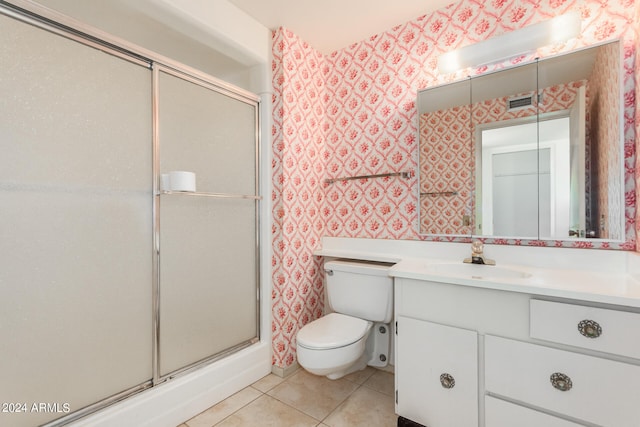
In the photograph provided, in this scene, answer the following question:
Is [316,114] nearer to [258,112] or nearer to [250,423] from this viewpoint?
[258,112]

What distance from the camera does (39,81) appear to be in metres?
1.16

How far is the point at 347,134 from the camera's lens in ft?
7.65

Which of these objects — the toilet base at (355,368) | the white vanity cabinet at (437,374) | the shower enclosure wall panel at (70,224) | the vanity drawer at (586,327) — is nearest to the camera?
the vanity drawer at (586,327)

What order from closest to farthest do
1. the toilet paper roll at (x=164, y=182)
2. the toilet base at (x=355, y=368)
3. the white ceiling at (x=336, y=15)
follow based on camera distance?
the toilet paper roll at (x=164, y=182), the white ceiling at (x=336, y=15), the toilet base at (x=355, y=368)

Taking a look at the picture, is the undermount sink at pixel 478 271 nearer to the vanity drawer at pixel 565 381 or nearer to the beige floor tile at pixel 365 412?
the vanity drawer at pixel 565 381

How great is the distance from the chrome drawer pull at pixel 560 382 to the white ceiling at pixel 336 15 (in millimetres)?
2051

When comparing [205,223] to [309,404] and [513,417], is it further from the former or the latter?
[513,417]

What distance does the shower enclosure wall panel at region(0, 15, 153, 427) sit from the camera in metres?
1.10

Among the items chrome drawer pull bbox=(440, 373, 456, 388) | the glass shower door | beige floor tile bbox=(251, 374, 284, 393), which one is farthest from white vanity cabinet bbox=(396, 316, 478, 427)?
the glass shower door

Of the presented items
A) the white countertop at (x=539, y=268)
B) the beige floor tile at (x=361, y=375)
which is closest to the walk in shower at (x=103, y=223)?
the beige floor tile at (x=361, y=375)

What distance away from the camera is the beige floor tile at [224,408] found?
155cm

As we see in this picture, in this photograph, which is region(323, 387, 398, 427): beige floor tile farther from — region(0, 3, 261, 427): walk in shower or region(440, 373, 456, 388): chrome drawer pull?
region(0, 3, 261, 427): walk in shower

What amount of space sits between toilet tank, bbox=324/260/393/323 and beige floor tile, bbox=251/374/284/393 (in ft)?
1.99

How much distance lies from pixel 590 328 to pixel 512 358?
293mm
